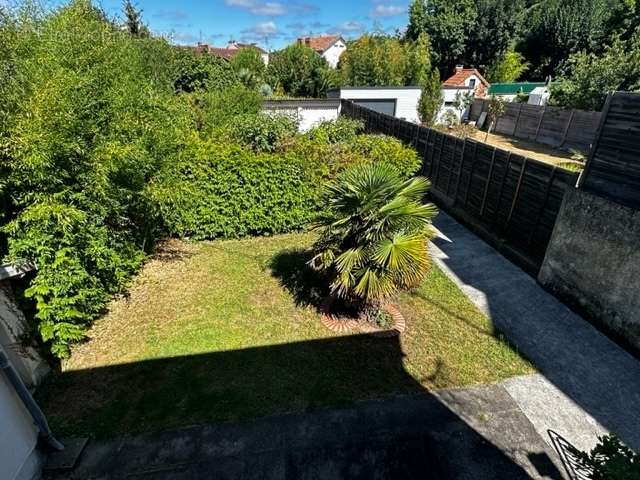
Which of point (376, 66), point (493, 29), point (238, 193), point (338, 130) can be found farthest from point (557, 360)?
point (493, 29)

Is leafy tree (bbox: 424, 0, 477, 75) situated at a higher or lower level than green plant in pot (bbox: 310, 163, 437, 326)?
higher

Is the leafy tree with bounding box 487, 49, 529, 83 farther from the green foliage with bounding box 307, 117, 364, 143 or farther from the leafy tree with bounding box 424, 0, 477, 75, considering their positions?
the green foliage with bounding box 307, 117, 364, 143

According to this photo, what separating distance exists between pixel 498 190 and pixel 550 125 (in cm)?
1420

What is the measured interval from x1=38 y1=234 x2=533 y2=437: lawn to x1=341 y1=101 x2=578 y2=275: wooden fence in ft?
5.97

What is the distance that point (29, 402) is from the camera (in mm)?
3102

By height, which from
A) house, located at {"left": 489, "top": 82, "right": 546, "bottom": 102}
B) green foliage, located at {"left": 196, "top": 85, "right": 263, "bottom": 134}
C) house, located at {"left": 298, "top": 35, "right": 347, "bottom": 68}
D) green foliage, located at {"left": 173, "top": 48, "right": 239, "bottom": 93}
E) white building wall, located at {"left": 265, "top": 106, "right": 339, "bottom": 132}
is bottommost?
white building wall, located at {"left": 265, "top": 106, "right": 339, "bottom": 132}

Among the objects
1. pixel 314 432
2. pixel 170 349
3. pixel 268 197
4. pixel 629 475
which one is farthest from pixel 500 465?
pixel 268 197

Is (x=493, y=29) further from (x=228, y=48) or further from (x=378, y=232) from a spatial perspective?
(x=378, y=232)

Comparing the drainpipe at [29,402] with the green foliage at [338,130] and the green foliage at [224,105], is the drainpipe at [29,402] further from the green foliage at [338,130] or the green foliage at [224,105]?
the green foliage at [224,105]

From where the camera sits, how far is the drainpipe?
288 centimetres

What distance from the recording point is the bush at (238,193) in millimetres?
6676

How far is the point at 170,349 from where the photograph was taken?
458 centimetres

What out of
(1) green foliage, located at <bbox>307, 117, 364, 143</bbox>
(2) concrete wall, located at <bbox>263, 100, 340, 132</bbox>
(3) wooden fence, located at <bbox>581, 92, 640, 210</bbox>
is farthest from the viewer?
(2) concrete wall, located at <bbox>263, 100, 340, 132</bbox>

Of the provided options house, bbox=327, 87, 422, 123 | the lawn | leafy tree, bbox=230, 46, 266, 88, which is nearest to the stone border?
the lawn
